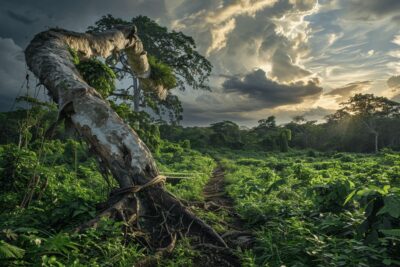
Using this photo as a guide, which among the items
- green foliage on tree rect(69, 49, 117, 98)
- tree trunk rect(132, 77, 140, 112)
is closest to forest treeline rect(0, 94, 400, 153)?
tree trunk rect(132, 77, 140, 112)

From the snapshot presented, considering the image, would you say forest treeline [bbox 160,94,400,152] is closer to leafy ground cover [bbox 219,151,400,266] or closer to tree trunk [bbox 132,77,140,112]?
tree trunk [bbox 132,77,140,112]

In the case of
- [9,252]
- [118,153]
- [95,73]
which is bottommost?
[9,252]

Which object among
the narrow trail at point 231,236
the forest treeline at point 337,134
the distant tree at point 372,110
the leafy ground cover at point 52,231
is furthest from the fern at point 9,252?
the distant tree at point 372,110

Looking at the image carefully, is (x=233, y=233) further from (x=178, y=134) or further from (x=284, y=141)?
(x=178, y=134)

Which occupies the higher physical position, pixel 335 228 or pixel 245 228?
pixel 335 228

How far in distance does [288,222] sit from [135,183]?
7.75ft

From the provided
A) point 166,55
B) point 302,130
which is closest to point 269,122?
point 302,130

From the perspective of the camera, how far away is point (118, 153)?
15.2 ft

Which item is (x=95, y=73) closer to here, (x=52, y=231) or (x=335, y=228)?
(x=52, y=231)

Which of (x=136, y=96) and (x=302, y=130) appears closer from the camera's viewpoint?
(x=136, y=96)

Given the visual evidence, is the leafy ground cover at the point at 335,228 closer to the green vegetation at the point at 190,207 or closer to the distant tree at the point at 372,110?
the green vegetation at the point at 190,207

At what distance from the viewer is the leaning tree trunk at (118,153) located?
426 centimetres

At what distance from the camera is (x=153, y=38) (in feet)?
78.0

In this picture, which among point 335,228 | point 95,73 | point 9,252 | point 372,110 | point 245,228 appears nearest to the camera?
point 9,252
